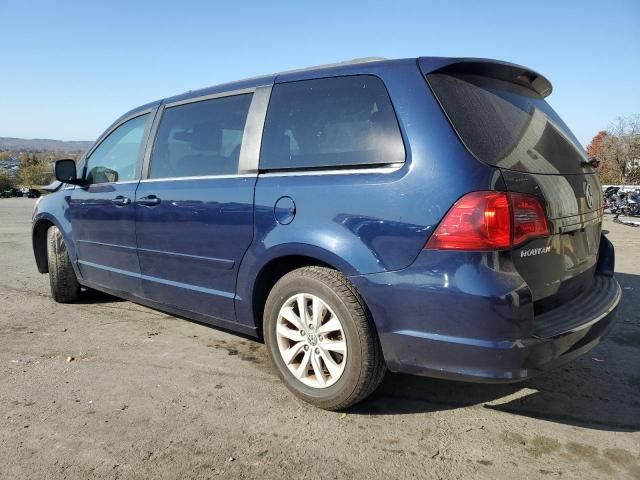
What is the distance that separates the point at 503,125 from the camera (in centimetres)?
252

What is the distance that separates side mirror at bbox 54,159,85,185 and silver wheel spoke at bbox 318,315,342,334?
3.00 metres

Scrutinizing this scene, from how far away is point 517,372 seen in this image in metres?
2.21

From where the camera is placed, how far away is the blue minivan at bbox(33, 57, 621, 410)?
222 cm

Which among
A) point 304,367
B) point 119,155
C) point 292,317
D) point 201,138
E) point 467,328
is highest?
point 201,138

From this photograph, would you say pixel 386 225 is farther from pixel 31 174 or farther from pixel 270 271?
pixel 31 174

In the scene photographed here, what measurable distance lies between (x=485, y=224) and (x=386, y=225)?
458 millimetres

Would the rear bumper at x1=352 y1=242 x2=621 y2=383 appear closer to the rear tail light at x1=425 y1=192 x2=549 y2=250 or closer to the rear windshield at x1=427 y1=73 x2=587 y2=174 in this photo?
the rear tail light at x1=425 y1=192 x2=549 y2=250

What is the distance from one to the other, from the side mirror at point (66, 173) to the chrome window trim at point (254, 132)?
215 centimetres

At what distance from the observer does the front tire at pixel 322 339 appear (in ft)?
8.27

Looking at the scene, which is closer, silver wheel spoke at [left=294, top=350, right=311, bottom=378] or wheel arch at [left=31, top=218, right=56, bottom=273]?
silver wheel spoke at [left=294, top=350, right=311, bottom=378]

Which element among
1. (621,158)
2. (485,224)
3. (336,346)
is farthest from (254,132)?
(621,158)

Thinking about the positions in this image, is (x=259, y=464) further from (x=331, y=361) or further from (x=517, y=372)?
(x=517, y=372)

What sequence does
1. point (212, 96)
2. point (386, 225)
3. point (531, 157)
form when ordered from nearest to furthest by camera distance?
point (386, 225) < point (531, 157) < point (212, 96)

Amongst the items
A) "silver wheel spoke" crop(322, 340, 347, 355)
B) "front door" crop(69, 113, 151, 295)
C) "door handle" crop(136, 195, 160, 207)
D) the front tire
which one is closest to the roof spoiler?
the front tire
